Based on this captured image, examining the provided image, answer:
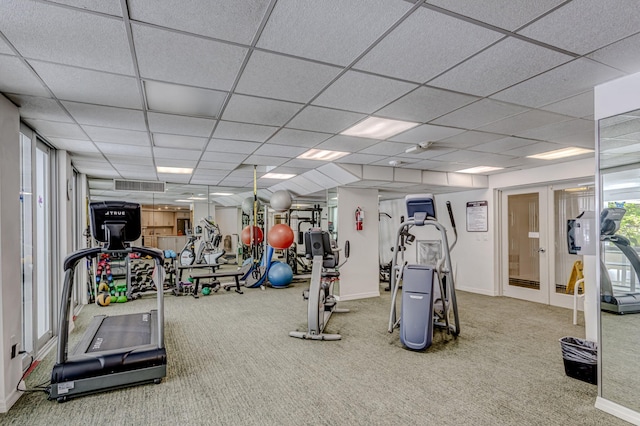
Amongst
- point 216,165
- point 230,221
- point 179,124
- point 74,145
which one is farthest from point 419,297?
point 230,221

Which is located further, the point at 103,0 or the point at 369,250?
the point at 369,250

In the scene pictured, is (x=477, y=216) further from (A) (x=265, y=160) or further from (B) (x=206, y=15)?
(B) (x=206, y=15)

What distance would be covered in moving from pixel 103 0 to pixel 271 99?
4.83ft

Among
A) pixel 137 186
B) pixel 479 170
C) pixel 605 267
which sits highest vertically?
pixel 479 170

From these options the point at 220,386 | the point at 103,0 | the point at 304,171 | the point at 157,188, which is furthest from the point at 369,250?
the point at 103,0

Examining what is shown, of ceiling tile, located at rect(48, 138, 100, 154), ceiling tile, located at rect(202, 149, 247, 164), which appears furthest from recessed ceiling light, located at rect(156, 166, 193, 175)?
ceiling tile, located at rect(48, 138, 100, 154)

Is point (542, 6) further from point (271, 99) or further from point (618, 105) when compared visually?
point (271, 99)

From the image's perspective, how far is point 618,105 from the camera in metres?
2.52

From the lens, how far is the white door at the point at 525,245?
6242 mm

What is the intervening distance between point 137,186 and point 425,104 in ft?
23.2

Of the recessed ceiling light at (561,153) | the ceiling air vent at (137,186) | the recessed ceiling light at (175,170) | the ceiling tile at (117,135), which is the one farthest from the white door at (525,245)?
the ceiling air vent at (137,186)

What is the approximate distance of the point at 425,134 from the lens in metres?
4.07

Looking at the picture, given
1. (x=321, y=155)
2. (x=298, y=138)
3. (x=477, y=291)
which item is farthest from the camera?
(x=477, y=291)

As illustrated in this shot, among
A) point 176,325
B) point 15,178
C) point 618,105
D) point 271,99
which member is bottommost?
point 176,325
